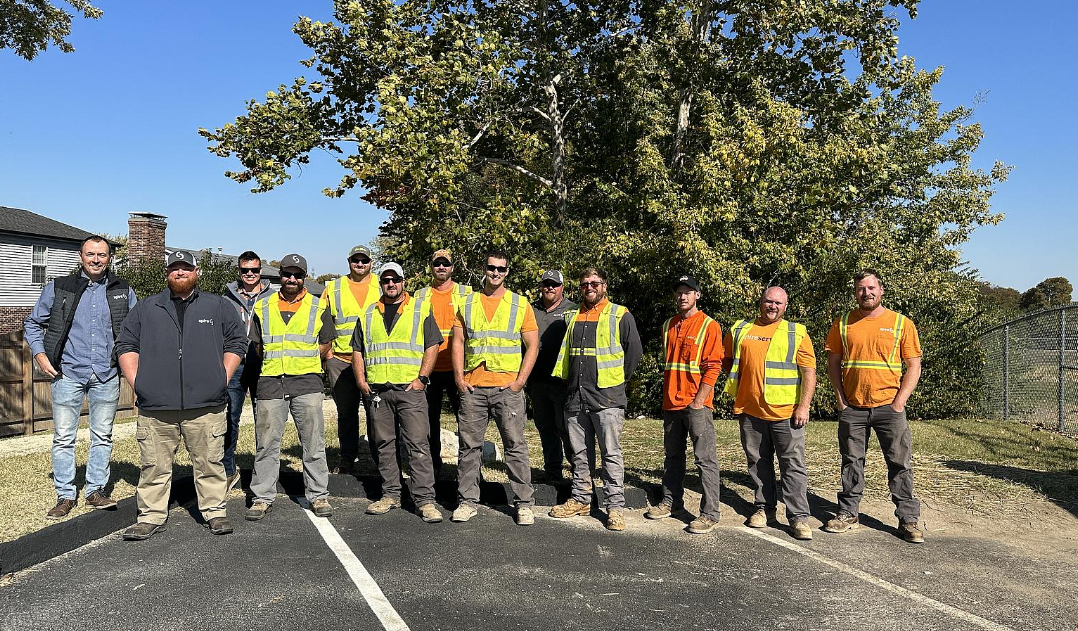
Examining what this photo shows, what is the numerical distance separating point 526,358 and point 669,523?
181 centimetres

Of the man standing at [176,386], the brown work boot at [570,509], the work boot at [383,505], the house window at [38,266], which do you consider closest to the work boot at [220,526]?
the man standing at [176,386]

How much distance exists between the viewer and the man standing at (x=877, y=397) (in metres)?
5.59

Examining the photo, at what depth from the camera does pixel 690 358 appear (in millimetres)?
5855

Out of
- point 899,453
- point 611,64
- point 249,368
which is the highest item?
point 611,64

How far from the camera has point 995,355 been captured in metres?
12.9

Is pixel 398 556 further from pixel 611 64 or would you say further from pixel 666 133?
pixel 611 64

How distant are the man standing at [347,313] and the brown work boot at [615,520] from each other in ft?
7.58

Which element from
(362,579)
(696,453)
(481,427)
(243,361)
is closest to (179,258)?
(243,361)

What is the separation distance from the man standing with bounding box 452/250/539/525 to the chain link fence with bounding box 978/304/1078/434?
31.6 ft

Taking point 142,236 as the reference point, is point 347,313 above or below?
below

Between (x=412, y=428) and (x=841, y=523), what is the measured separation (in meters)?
3.57

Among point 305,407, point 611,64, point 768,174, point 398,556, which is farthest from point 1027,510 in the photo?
point 611,64

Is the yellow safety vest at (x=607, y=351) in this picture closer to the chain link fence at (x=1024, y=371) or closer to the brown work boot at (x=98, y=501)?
the brown work boot at (x=98, y=501)

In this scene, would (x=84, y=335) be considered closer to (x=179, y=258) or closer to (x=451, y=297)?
(x=179, y=258)
